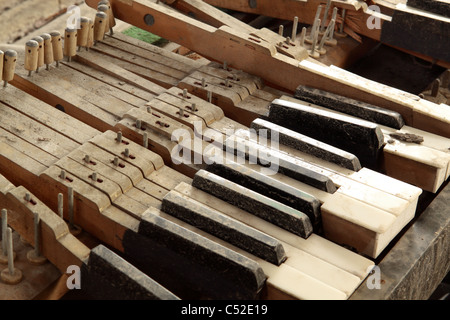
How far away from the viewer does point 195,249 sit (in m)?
3.84

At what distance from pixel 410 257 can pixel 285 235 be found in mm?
643

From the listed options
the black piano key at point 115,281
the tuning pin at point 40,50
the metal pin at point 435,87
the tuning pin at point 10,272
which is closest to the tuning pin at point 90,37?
the tuning pin at point 40,50

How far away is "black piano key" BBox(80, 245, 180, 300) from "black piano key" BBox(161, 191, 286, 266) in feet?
1.44

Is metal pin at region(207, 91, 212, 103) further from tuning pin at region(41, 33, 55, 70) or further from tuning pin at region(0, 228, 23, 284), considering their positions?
tuning pin at region(0, 228, 23, 284)

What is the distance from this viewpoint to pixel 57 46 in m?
5.37

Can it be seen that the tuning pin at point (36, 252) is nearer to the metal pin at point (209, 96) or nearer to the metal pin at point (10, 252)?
the metal pin at point (10, 252)

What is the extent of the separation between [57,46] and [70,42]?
0.12m

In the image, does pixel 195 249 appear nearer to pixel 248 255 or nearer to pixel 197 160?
pixel 248 255

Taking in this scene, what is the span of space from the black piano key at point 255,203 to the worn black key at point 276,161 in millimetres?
285

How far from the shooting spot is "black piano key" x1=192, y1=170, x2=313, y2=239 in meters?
4.01

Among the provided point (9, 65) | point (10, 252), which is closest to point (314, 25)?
point (9, 65)

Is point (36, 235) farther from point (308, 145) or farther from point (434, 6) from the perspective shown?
point (434, 6)

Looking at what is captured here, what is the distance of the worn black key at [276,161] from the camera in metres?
4.27

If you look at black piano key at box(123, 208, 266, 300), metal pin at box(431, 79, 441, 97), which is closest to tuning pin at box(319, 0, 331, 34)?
metal pin at box(431, 79, 441, 97)
